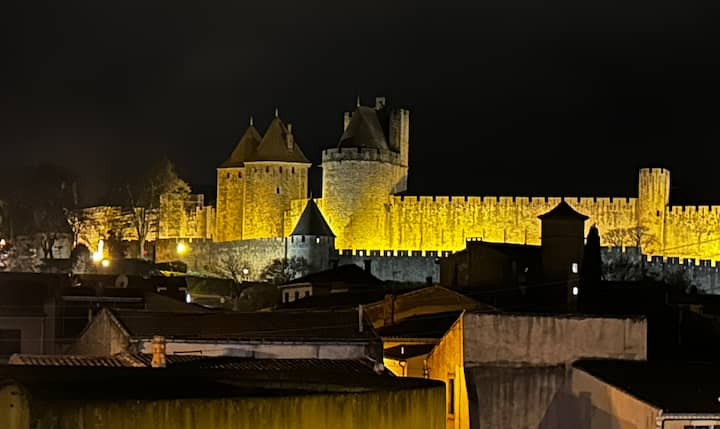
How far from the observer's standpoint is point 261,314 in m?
23.8

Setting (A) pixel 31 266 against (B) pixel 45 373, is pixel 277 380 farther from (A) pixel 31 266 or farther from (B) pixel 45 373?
(A) pixel 31 266

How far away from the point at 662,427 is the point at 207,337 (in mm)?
9232

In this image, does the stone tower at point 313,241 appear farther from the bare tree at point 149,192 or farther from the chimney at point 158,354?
the chimney at point 158,354

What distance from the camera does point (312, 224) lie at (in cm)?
5669


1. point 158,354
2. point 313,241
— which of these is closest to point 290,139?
Result: point 313,241

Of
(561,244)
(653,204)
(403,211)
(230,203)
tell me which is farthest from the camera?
(230,203)

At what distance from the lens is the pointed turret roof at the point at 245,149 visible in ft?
206

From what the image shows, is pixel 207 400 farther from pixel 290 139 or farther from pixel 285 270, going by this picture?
pixel 290 139

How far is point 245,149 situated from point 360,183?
6575 millimetres

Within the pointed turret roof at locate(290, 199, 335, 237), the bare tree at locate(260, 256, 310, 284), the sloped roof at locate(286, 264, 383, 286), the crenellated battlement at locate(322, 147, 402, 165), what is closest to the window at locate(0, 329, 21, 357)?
the sloped roof at locate(286, 264, 383, 286)

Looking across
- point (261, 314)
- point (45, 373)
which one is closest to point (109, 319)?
point (261, 314)

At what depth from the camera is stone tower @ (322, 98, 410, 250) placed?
59062 mm

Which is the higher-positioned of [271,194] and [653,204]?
[271,194]

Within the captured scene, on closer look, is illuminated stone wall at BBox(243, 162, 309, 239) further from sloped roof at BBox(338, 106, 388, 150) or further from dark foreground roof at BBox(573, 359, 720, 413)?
dark foreground roof at BBox(573, 359, 720, 413)
